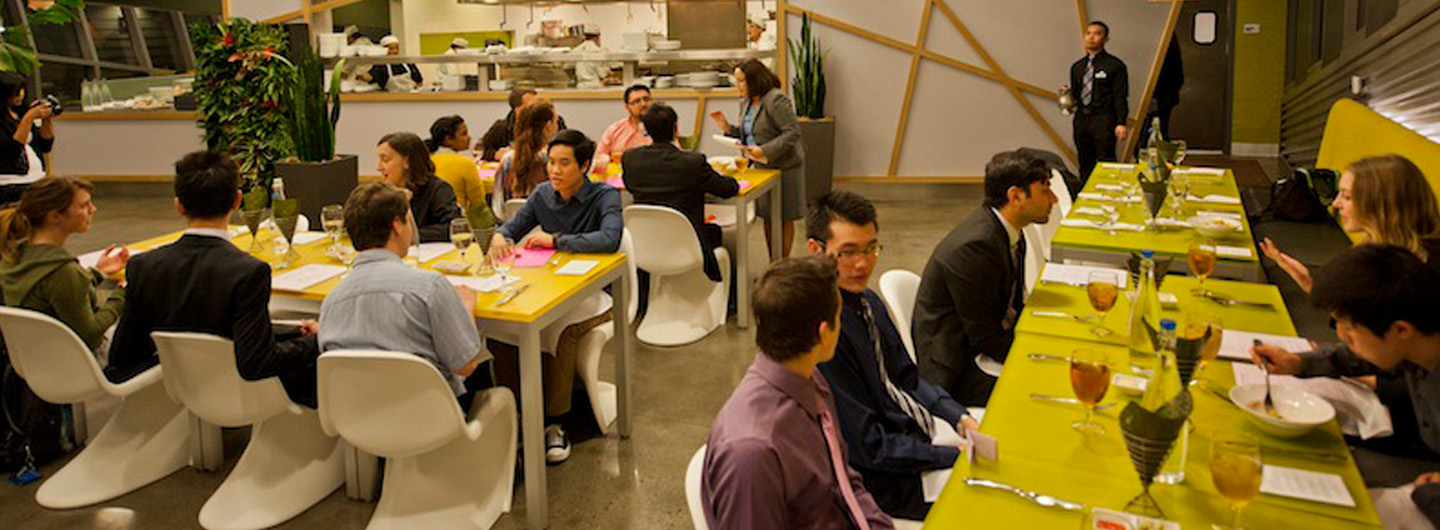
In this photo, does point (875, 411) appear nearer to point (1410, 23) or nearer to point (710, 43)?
point (1410, 23)

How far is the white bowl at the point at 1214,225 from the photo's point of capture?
419 centimetres

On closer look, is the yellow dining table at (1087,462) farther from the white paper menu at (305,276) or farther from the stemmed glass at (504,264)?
the white paper menu at (305,276)

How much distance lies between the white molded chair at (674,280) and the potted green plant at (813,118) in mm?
3389

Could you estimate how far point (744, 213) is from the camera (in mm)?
5398

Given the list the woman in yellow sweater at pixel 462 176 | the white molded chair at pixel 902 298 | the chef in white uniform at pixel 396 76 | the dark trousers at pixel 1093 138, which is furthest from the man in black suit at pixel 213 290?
the chef in white uniform at pixel 396 76

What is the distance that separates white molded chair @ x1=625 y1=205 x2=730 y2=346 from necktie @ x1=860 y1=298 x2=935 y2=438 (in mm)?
2469

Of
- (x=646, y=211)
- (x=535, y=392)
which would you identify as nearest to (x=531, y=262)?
(x=535, y=392)

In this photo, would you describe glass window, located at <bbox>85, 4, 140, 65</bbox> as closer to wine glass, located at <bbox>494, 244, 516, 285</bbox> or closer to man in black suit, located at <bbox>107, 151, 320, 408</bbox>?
man in black suit, located at <bbox>107, 151, 320, 408</bbox>

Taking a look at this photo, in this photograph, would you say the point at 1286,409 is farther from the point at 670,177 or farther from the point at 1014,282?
the point at 670,177

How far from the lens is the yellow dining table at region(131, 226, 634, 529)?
126 inches

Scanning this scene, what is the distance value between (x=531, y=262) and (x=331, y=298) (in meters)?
1.01

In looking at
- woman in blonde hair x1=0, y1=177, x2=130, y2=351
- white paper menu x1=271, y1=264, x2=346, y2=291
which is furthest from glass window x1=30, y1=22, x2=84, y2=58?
white paper menu x1=271, y1=264, x2=346, y2=291

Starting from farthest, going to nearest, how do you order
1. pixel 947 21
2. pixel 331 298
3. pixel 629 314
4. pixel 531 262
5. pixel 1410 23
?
pixel 947 21
pixel 1410 23
pixel 629 314
pixel 531 262
pixel 331 298

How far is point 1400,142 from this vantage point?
5230mm
